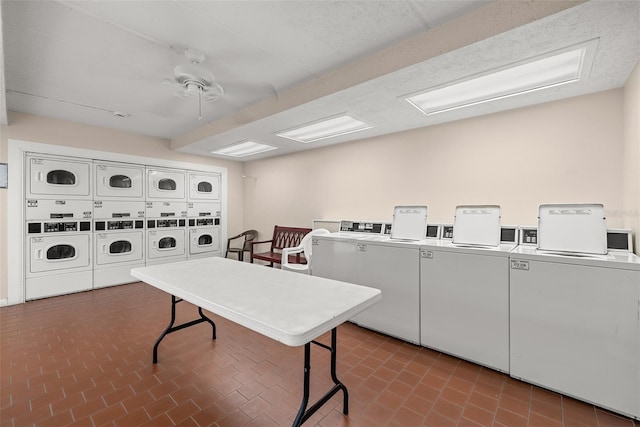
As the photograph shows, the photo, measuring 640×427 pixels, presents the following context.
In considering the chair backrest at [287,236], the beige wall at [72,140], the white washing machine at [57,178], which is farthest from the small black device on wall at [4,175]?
the chair backrest at [287,236]

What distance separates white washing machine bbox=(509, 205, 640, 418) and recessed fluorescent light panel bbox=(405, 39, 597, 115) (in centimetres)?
111

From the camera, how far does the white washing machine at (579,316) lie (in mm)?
1733

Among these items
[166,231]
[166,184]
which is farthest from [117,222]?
[166,184]

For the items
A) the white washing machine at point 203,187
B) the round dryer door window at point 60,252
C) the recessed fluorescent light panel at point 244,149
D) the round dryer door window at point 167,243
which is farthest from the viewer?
the white washing machine at point 203,187

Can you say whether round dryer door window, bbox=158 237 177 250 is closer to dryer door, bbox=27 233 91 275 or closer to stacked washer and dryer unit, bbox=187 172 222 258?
stacked washer and dryer unit, bbox=187 172 222 258

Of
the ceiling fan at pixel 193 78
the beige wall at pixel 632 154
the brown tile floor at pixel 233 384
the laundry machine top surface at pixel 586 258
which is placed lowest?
the brown tile floor at pixel 233 384

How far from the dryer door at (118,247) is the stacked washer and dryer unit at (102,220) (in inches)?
0.5

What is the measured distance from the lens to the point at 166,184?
17.2 feet

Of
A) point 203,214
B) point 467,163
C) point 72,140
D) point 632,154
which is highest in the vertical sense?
point 72,140

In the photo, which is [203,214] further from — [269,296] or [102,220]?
[269,296]

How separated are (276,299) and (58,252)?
4457 mm

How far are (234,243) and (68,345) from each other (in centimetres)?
391

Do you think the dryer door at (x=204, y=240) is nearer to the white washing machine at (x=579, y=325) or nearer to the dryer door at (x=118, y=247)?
the dryer door at (x=118, y=247)

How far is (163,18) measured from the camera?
6.18 ft
